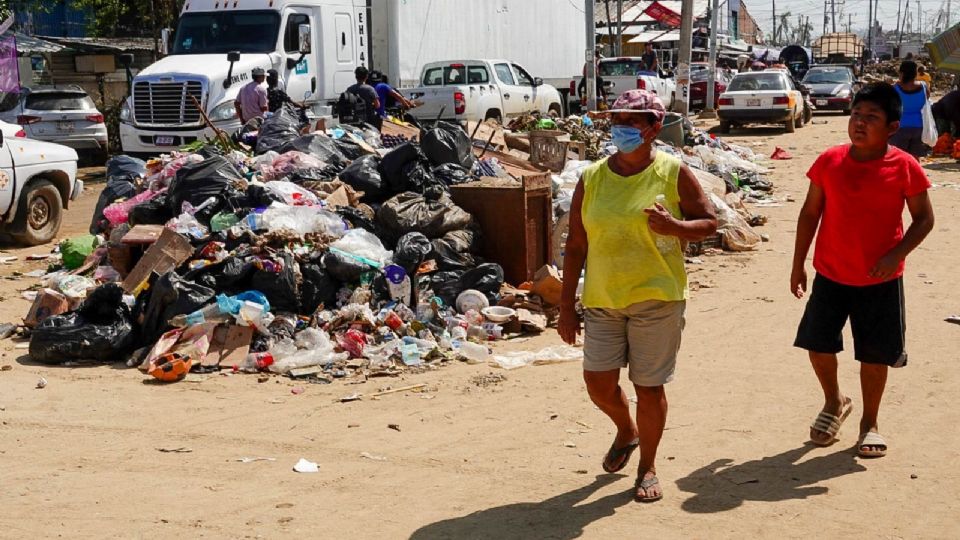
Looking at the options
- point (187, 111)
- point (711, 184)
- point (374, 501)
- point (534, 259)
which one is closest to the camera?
point (374, 501)

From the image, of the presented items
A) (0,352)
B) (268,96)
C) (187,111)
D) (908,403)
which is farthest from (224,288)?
(187,111)

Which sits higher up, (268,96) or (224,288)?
(268,96)

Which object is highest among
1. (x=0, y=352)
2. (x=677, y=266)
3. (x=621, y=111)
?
(x=621, y=111)

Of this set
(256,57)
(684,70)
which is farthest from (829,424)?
(684,70)

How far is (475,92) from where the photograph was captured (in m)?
19.8

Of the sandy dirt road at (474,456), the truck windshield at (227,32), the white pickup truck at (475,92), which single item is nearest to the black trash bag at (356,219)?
the sandy dirt road at (474,456)

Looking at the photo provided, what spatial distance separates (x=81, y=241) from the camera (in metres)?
10.4

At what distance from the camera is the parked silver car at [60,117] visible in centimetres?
1953

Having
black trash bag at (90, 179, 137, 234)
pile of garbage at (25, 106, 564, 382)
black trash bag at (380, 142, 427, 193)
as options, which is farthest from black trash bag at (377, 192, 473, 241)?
black trash bag at (90, 179, 137, 234)

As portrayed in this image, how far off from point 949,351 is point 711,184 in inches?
216

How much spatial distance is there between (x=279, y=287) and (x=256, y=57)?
9.73m

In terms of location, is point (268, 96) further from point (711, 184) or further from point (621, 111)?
point (621, 111)

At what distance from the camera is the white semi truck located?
16688mm

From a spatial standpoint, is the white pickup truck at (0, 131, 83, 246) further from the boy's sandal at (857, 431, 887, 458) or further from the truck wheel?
the boy's sandal at (857, 431, 887, 458)
